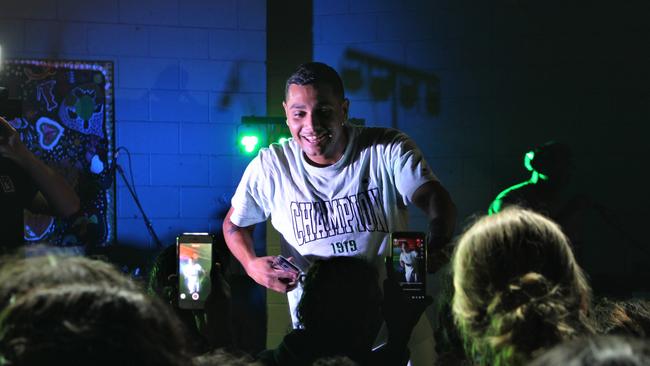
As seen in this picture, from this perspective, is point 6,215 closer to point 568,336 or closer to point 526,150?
point 568,336

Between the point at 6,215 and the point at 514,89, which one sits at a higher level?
the point at 514,89

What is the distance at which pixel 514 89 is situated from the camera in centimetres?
478

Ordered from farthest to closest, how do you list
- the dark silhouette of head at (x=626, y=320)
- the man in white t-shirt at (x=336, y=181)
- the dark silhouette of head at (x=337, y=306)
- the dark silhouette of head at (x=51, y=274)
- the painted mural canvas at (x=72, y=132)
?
1. the painted mural canvas at (x=72, y=132)
2. the man in white t-shirt at (x=336, y=181)
3. the dark silhouette of head at (x=337, y=306)
4. the dark silhouette of head at (x=626, y=320)
5. the dark silhouette of head at (x=51, y=274)

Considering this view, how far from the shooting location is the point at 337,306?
1.76 metres

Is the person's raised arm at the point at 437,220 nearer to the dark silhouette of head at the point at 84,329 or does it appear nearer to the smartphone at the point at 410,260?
the smartphone at the point at 410,260

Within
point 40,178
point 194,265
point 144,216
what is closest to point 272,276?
point 194,265

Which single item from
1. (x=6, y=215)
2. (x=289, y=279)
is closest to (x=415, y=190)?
(x=289, y=279)

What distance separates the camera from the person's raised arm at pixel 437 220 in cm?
198

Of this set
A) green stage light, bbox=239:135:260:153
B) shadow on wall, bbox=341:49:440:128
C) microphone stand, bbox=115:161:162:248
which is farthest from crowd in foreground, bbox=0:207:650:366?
shadow on wall, bbox=341:49:440:128

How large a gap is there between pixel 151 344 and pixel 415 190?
5.36 ft

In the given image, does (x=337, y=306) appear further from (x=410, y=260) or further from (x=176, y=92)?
(x=176, y=92)

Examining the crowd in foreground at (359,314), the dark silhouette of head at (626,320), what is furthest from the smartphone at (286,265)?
the dark silhouette of head at (626,320)

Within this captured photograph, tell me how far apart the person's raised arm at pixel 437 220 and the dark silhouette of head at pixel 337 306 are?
0.24 m

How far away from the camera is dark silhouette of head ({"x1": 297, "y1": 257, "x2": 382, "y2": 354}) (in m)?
1.74
